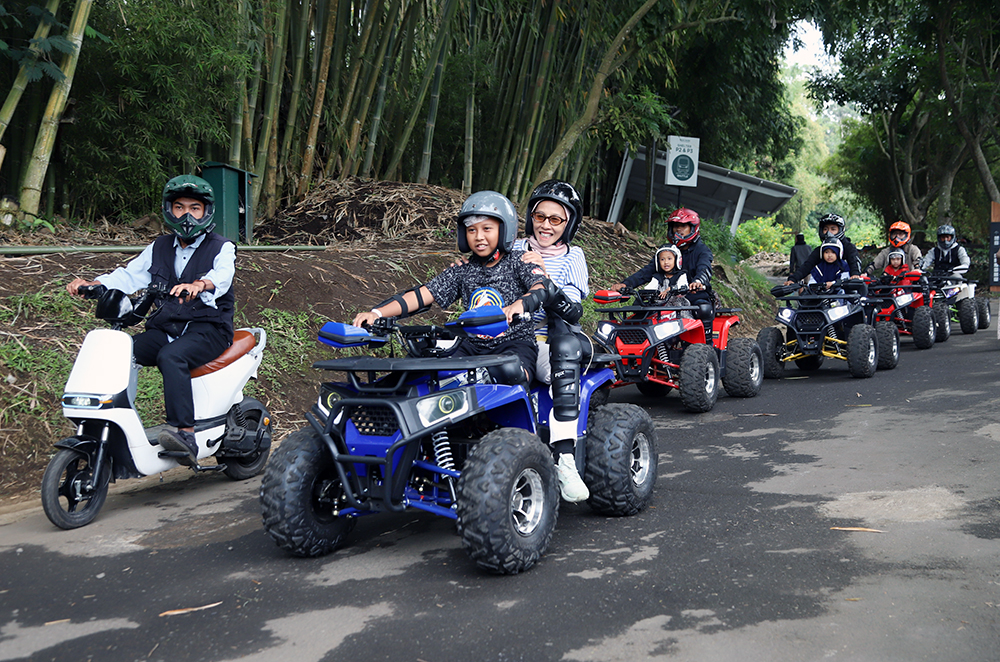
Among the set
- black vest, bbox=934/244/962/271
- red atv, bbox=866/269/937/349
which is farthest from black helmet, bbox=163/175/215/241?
black vest, bbox=934/244/962/271

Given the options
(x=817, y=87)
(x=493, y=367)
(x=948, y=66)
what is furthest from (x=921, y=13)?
(x=493, y=367)

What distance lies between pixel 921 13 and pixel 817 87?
9169 mm

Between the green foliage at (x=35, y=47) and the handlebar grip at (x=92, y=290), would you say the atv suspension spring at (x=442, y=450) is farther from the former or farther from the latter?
the green foliage at (x=35, y=47)

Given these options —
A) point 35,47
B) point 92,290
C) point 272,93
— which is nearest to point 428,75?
point 272,93

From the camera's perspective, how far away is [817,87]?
2775cm

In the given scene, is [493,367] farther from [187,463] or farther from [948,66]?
[948,66]

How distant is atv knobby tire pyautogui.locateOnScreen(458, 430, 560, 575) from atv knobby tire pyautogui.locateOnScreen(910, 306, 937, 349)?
985cm

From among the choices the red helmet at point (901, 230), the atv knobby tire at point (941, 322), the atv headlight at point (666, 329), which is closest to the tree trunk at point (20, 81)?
the atv headlight at point (666, 329)

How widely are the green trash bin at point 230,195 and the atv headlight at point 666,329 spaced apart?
13.4 ft

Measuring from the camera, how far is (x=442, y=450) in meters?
3.82

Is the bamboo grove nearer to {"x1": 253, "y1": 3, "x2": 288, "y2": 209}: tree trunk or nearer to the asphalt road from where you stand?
{"x1": 253, "y1": 3, "x2": 288, "y2": 209}: tree trunk

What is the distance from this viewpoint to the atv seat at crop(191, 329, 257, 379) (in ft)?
16.2

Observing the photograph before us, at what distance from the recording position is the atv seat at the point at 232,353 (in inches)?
194

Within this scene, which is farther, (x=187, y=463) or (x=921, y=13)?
(x=921, y=13)
